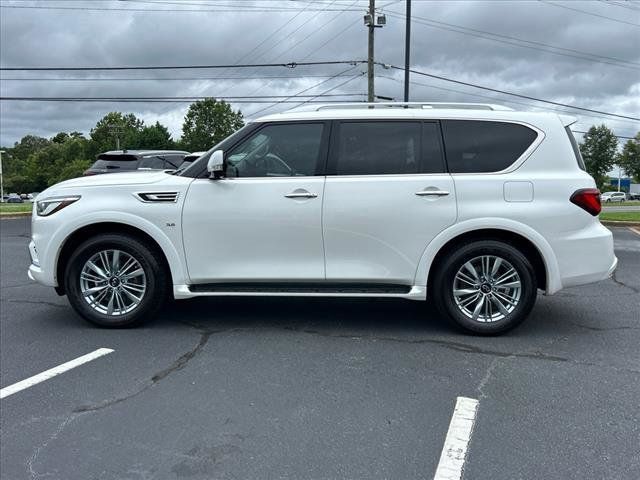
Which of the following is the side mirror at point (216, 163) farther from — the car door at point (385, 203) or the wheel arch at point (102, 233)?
the car door at point (385, 203)

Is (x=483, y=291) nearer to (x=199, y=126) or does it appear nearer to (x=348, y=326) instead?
(x=348, y=326)

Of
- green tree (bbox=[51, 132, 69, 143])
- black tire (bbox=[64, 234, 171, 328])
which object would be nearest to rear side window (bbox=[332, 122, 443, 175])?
black tire (bbox=[64, 234, 171, 328])

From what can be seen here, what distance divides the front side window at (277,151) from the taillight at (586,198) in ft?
7.14

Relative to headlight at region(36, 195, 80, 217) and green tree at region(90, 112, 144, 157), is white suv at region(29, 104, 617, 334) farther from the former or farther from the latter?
green tree at region(90, 112, 144, 157)

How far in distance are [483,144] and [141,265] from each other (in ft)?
10.3

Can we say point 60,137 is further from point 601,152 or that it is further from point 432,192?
point 432,192

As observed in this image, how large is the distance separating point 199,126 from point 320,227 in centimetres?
8225

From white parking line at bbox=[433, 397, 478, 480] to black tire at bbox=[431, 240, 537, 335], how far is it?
1.29 m

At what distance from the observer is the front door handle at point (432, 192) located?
4.75 m

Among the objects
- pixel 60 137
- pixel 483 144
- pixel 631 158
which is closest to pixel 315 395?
pixel 483 144

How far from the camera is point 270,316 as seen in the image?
5586mm

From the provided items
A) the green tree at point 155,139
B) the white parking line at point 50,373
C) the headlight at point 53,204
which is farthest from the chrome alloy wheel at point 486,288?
the green tree at point 155,139

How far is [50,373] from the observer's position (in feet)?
13.7

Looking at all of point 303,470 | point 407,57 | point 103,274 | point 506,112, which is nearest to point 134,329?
point 103,274
